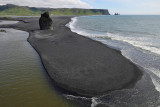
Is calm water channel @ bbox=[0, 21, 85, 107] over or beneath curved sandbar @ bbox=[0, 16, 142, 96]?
beneath

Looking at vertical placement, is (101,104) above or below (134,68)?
below

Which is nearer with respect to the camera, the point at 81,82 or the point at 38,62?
the point at 81,82

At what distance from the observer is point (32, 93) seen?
1104 cm

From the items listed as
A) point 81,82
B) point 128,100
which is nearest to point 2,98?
point 81,82

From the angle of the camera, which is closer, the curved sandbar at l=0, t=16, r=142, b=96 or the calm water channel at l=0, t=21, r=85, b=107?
the calm water channel at l=0, t=21, r=85, b=107

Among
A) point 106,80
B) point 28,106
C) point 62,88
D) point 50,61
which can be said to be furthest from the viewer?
point 50,61

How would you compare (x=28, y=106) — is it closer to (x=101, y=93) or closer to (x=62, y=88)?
(x=62, y=88)

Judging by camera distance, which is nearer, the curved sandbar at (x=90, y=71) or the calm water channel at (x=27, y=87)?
the calm water channel at (x=27, y=87)

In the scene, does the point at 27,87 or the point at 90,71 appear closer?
the point at 27,87

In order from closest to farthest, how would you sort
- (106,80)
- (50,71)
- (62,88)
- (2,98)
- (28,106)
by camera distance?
(28,106)
(2,98)
(62,88)
(106,80)
(50,71)

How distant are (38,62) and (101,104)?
11.7 metres

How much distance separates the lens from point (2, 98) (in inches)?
411

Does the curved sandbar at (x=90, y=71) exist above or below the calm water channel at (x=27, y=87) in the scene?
above

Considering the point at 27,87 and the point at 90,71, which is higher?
the point at 90,71
